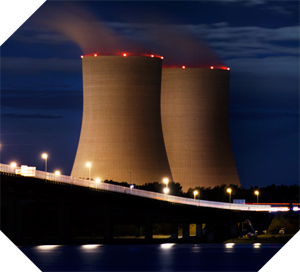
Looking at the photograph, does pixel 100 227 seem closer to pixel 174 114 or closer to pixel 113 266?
pixel 174 114

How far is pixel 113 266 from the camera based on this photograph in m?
47.1

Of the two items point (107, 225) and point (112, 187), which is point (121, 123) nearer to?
point (107, 225)

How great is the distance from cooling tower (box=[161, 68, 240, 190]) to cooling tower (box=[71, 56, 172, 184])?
10.5 metres

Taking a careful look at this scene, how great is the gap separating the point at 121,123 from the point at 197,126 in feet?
50.3

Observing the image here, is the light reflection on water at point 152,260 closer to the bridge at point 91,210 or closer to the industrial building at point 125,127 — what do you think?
the bridge at point 91,210

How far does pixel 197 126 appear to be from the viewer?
98.6 meters

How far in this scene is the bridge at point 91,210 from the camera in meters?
61.2

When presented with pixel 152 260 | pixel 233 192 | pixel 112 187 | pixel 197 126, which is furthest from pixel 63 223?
pixel 233 192

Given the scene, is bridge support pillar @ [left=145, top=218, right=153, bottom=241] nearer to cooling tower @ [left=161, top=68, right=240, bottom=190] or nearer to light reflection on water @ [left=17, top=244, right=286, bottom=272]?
light reflection on water @ [left=17, top=244, right=286, bottom=272]

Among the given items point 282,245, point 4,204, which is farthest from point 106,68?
point 282,245

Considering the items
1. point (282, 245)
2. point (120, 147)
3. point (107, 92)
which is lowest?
point (282, 245)

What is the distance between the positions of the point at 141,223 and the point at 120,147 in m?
12.1

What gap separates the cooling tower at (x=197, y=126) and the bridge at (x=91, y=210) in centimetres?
903

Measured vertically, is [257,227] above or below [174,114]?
below
